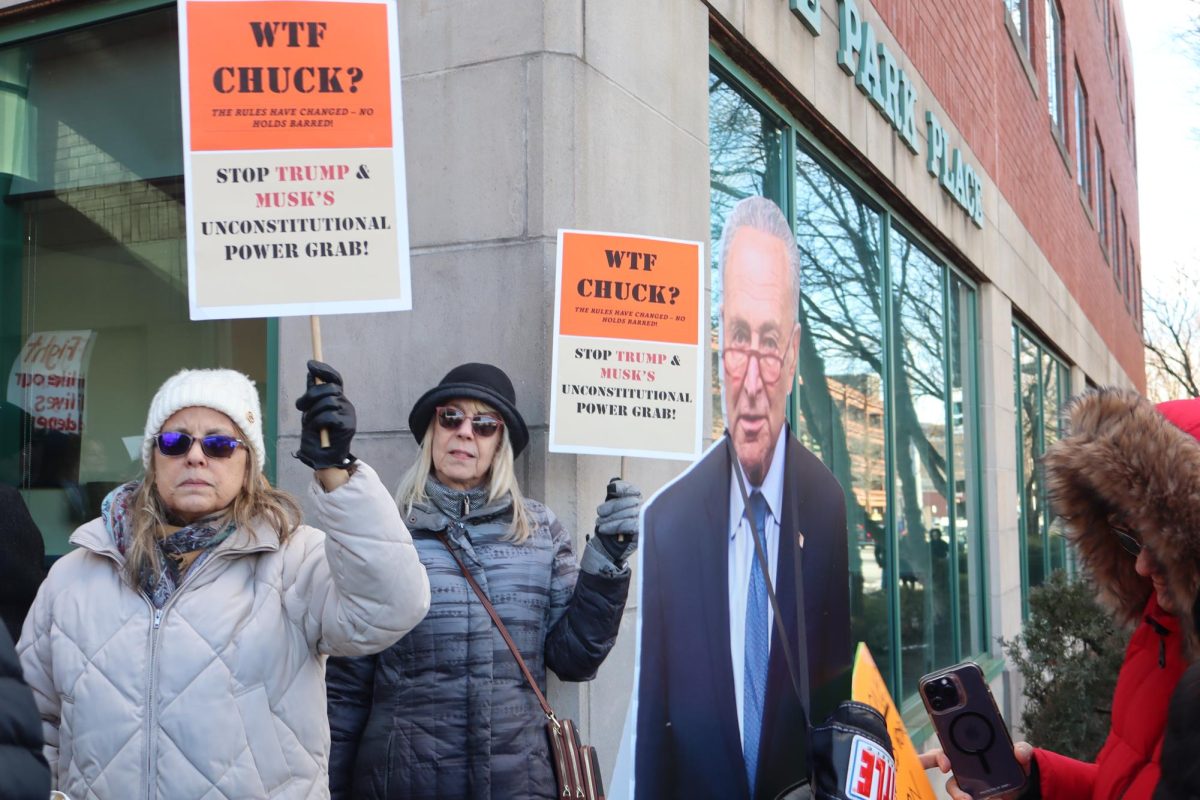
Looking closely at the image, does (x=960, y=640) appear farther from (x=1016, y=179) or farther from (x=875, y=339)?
(x=1016, y=179)

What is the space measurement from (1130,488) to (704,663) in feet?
6.57

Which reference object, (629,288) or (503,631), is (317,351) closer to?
(503,631)

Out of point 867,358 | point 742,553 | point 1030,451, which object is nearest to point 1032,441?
point 1030,451

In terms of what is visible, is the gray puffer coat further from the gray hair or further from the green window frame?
the green window frame

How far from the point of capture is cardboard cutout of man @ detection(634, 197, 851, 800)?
12.2 feet

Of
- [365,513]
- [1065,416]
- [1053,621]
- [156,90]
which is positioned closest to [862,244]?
[1053,621]

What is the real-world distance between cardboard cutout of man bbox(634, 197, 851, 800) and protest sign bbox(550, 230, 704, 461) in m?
0.49

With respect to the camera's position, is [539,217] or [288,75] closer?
[288,75]

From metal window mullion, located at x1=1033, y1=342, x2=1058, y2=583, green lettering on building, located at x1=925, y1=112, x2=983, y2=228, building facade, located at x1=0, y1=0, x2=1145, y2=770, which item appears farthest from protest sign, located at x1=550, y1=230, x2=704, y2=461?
metal window mullion, located at x1=1033, y1=342, x2=1058, y2=583

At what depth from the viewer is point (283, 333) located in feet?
13.3

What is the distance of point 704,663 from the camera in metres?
3.83

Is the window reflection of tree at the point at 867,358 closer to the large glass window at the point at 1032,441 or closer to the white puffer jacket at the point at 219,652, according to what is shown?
the large glass window at the point at 1032,441

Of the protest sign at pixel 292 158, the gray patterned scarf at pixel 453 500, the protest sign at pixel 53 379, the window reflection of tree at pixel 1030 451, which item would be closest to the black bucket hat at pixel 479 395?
the gray patterned scarf at pixel 453 500

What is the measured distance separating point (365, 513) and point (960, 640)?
296 inches
